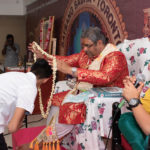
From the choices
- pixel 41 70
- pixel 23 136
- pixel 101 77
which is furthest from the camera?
pixel 23 136

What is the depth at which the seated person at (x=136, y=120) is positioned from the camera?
3.98 ft

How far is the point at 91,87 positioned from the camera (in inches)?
89.3

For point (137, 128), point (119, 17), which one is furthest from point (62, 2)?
point (137, 128)

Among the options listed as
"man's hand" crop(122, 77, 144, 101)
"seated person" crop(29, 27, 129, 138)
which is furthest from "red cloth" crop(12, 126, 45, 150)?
"man's hand" crop(122, 77, 144, 101)

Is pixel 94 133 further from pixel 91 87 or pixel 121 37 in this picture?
pixel 121 37

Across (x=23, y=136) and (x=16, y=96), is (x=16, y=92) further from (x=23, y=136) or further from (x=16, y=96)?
(x=23, y=136)

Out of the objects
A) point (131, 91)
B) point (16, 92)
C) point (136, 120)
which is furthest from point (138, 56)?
point (16, 92)

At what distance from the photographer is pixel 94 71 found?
6.79 feet

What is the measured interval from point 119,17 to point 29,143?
1767mm

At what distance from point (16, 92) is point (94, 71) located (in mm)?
799

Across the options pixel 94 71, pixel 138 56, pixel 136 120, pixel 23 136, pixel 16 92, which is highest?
pixel 138 56

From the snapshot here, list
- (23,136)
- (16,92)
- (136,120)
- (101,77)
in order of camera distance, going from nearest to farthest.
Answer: (136,120)
(16,92)
(101,77)
(23,136)

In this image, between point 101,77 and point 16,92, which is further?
point 101,77

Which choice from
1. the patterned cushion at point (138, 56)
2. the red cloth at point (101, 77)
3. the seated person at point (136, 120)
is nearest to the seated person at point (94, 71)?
the red cloth at point (101, 77)
